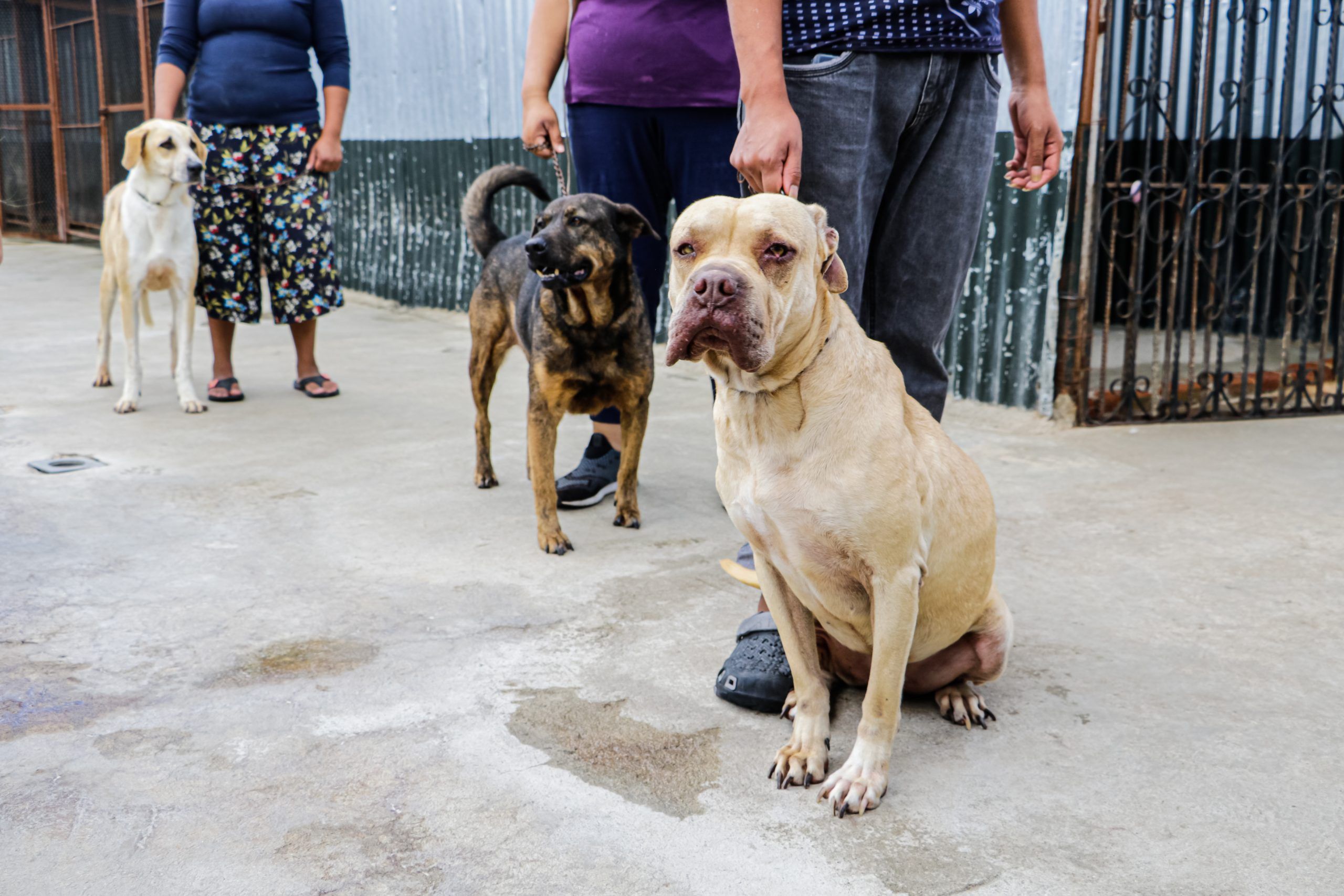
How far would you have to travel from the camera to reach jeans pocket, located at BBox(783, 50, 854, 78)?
2229 mm

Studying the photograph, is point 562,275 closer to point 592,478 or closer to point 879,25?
point 592,478

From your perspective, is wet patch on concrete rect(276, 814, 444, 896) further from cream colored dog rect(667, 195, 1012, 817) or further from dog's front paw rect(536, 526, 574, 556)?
dog's front paw rect(536, 526, 574, 556)

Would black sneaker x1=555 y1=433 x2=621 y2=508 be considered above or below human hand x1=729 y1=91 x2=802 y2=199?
below

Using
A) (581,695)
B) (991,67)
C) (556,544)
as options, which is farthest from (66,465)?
(991,67)

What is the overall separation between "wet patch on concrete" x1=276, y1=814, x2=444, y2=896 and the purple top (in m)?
2.26

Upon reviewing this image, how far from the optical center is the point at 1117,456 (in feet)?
13.8

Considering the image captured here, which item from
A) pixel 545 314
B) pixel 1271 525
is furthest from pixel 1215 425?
pixel 545 314

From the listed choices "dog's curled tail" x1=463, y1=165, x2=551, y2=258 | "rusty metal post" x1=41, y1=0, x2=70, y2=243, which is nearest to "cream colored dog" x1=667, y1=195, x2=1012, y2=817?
"dog's curled tail" x1=463, y1=165, x2=551, y2=258

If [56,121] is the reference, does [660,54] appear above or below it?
below

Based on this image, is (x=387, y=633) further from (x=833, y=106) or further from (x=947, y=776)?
(x=833, y=106)

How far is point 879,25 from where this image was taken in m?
2.21

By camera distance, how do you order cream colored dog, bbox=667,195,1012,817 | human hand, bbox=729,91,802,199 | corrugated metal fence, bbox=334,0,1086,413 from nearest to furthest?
cream colored dog, bbox=667,195,1012,817
human hand, bbox=729,91,802,199
corrugated metal fence, bbox=334,0,1086,413

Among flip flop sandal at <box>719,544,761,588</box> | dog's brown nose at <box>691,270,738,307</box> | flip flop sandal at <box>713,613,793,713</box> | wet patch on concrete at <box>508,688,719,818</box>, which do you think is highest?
dog's brown nose at <box>691,270,738,307</box>

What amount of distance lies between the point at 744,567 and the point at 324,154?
3.42 metres
